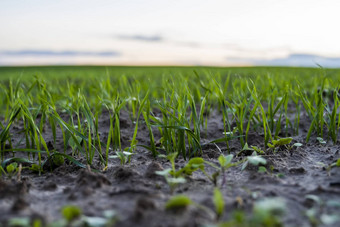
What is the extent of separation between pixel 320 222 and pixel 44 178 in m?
1.35

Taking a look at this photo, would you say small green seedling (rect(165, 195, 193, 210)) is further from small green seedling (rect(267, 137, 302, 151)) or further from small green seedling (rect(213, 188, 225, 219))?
small green seedling (rect(267, 137, 302, 151))

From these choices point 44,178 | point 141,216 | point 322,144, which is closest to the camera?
point 141,216

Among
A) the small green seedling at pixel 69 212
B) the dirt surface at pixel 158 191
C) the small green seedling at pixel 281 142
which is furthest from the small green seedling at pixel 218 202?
the small green seedling at pixel 281 142

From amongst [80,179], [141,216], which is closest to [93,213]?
[141,216]

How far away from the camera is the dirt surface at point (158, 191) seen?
112 cm

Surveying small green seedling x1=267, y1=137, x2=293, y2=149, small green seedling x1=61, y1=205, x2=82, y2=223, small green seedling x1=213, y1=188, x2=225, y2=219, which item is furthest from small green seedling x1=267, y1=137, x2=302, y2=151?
small green seedling x1=61, y1=205, x2=82, y2=223

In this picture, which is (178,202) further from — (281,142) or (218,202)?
(281,142)

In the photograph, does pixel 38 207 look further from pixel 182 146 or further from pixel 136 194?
pixel 182 146

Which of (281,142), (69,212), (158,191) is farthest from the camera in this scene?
(281,142)

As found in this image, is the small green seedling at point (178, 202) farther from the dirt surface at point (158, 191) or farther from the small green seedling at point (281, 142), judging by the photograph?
the small green seedling at point (281, 142)

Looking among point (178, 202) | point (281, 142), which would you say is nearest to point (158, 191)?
point (178, 202)

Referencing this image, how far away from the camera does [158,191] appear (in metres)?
1.37

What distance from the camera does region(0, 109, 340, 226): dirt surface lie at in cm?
112

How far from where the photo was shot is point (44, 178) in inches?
67.5
